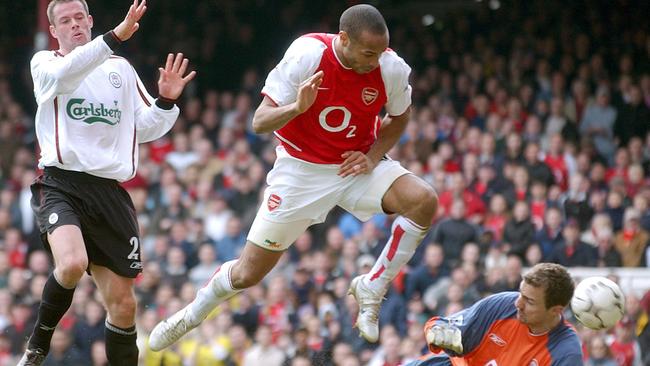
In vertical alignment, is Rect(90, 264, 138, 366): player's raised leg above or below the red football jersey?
below

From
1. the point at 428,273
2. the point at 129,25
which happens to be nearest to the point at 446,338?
the point at 129,25

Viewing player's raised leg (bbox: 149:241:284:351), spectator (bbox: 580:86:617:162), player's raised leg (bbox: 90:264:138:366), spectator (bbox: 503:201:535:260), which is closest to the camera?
player's raised leg (bbox: 90:264:138:366)

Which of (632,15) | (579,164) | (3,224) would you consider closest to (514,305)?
(579,164)

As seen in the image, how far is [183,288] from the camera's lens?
1307cm

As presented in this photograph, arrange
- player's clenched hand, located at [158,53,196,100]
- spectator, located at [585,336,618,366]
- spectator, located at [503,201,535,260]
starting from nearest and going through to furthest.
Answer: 1. player's clenched hand, located at [158,53,196,100]
2. spectator, located at [585,336,618,366]
3. spectator, located at [503,201,535,260]

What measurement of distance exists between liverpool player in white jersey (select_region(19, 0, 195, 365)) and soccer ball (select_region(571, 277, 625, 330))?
9.19 ft

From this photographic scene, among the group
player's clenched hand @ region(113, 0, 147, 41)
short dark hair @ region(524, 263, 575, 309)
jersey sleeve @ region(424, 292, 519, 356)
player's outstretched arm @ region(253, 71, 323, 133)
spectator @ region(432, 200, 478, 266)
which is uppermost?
player's clenched hand @ region(113, 0, 147, 41)

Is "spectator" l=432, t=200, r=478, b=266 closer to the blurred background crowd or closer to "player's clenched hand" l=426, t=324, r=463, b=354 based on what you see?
the blurred background crowd

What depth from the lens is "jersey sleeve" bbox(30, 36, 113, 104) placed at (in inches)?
281

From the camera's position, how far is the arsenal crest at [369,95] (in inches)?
299

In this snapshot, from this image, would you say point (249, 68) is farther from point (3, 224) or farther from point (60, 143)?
point (60, 143)

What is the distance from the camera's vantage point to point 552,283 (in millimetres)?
7039

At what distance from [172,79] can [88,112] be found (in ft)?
2.39

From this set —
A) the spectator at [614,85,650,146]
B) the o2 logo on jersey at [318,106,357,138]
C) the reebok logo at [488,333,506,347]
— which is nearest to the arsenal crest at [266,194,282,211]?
the o2 logo on jersey at [318,106,357,138]
